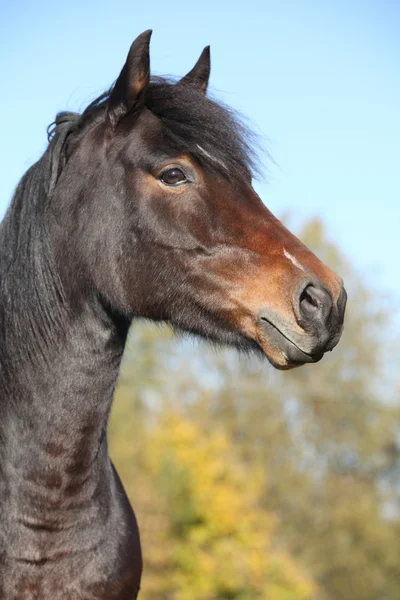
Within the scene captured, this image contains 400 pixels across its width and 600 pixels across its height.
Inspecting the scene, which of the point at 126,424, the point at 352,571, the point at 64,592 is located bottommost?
the point at 352,571

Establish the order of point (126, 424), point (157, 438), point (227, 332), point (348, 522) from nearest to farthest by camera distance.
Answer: point (227, 332) → point (157, 438) → point (126, 424) → point (348, 522)

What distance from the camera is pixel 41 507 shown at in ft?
12.9

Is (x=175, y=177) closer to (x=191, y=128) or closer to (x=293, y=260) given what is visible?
(x=191, y=128)

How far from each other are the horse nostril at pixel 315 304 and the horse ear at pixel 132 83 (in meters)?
1.41

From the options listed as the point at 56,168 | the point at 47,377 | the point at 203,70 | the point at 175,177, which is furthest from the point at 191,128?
the point at 47,377

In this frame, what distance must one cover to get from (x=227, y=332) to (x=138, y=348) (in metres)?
38.4

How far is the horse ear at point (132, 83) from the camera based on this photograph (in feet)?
13.3

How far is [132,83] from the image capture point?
164 inches

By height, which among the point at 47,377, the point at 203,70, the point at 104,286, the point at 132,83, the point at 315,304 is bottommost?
the point at 47,377

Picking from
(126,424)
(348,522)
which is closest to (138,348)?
(126,424)

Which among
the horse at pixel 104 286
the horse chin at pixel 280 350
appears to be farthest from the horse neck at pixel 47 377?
the horse chin at pixel 280 350

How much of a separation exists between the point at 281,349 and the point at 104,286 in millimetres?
1012

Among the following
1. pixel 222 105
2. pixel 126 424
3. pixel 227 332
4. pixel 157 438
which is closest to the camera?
pixel 227 332

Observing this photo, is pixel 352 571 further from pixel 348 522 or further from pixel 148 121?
pixel 148 121
